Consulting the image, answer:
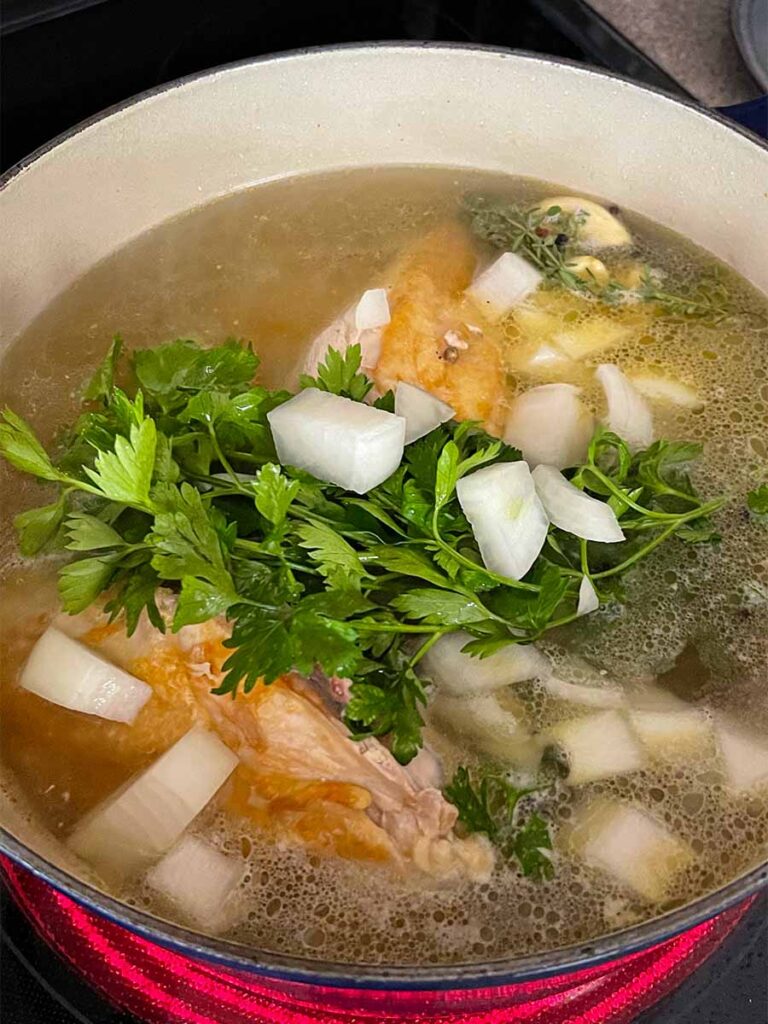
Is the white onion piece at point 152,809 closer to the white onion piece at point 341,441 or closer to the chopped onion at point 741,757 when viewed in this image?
the white onion piece at point 341,441

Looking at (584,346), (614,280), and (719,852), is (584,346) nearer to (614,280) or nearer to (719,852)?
(614,280)

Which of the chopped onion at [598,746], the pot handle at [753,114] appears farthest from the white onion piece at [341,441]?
the pot handle at [753,114]

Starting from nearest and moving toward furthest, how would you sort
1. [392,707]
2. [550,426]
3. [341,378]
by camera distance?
[392,707], [341,378], [550,426]

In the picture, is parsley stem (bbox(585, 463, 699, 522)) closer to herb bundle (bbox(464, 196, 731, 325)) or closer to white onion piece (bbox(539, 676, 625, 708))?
white onion piece (bbox(539, 676, 625, 708))

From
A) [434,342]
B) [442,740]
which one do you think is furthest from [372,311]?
[442,740]

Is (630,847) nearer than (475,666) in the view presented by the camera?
Yes

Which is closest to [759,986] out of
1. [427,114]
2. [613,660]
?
[613,660]

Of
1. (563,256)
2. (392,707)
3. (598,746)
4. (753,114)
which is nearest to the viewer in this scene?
(392,707)

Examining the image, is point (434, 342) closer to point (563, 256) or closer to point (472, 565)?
point (563, 256)
